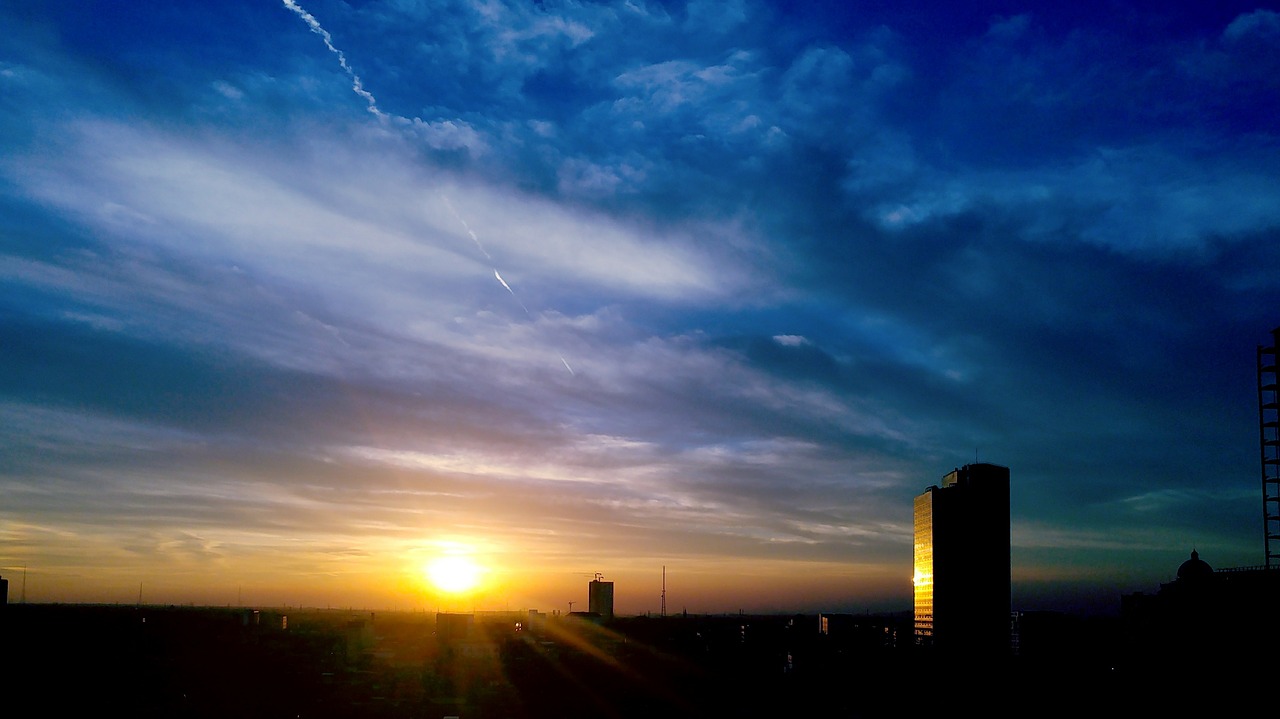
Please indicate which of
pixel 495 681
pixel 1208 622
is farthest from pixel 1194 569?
pixel 495 681

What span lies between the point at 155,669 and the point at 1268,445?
12251 cm

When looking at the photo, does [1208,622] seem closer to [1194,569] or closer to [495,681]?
[1194,569]

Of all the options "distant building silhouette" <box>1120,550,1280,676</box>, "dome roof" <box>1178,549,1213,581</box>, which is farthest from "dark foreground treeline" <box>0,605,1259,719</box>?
"dome roof" <box>1178,549,1213,581</box>

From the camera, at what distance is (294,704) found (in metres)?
84.0

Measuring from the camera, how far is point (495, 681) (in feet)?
339

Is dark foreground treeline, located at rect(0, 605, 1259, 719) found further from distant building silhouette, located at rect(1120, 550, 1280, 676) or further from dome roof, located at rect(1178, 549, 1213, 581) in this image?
dome roof, located at rect(1178, 549, 1213, 581)

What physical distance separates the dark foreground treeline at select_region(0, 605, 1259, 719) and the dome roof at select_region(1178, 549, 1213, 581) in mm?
14204

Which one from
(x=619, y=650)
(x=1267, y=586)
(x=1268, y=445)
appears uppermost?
(x=1268, y=445)

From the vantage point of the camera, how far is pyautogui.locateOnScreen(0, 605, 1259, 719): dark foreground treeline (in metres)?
84.2

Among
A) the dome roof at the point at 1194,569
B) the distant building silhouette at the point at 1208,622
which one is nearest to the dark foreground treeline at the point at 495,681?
the distant building silhouette at the point at 1208,622

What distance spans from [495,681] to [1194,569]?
101898 mm

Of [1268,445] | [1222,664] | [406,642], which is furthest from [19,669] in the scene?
[1222,664]

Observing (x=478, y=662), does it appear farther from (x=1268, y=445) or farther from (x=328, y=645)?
(x=1268, y=445)

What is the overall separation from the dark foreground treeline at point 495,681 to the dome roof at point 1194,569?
46.6ft
